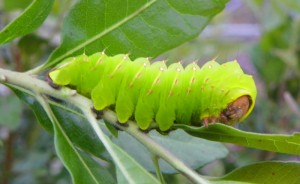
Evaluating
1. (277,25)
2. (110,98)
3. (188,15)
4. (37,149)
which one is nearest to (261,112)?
(277,25)

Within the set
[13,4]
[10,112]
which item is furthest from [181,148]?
[13,4]

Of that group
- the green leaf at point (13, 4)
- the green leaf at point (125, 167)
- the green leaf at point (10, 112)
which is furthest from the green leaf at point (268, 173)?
the green leaf at point (13, 4)

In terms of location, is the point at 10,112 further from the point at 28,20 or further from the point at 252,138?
the point at 252,138

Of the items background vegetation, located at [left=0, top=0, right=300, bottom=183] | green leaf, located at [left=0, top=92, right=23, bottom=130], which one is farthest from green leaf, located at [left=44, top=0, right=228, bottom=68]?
green leaf, located at [left=0, top=92, right=23, bottom=130]

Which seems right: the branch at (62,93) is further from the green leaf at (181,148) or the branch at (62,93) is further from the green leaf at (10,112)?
the green leaf at (10,112)

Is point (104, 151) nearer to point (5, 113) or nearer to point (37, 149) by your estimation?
point (5, 113)

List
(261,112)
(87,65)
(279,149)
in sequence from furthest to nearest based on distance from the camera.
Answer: (261,112) < (87,65) < (279,149)
